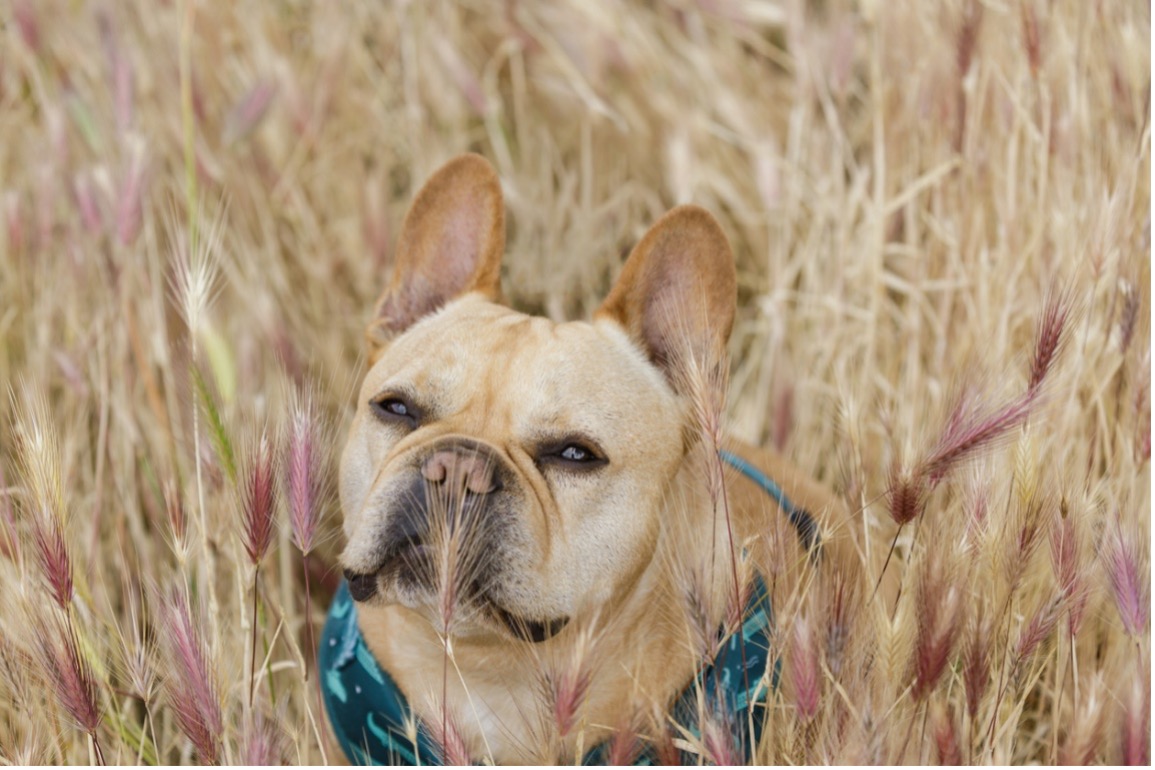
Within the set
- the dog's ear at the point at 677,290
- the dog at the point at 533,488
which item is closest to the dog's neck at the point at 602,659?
the dog at the point at 533,488

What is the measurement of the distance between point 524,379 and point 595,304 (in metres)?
1.78

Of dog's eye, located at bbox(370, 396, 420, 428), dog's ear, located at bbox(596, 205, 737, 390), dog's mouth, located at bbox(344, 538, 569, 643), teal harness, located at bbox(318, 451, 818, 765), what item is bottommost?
teal harness, located at bbox(318, 451, 818, 765)

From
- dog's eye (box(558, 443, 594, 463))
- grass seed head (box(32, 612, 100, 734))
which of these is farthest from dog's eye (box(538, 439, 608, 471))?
grass seed head (box(32, 612, 100, 734))

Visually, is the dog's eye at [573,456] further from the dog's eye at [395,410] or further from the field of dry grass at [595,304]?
the field of dry grass at [595,304]

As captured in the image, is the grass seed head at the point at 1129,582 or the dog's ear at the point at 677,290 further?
the dog's ear at the point at 677,290

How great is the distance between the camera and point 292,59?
4234 millimetres

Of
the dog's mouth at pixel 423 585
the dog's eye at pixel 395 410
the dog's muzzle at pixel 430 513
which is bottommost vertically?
the dog's mouth at pixel 423 585

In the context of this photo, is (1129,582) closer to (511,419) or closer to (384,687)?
(511,419)

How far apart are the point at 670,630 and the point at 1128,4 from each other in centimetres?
201

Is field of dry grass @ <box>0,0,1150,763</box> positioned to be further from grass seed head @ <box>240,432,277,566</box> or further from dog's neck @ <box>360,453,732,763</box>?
dog's neck @ <box>360,453,732,763</box>

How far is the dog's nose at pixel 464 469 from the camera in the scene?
1.99 m

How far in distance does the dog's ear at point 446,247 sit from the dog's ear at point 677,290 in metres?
0.31

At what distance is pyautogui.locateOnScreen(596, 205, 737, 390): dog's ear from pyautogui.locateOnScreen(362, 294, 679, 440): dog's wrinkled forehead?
6cm

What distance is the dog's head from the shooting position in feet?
6.89
